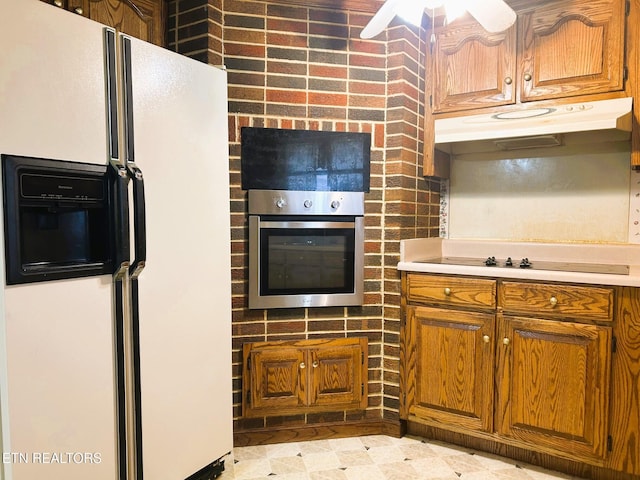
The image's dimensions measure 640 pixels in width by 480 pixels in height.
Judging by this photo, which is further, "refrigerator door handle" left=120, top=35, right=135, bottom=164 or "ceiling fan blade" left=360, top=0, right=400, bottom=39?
"ceiling fan blade" left=360, top=0, right=400, bottom=39

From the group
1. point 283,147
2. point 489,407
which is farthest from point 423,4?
point 489,407

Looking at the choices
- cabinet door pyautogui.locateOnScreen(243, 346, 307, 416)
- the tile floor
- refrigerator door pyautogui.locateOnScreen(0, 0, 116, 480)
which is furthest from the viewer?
cabinet door pyautogui.locateOnScreen(243, 346, 307, 416)

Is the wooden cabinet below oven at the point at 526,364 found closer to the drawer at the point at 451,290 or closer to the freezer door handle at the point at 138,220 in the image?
the drawer at the point at 451,290

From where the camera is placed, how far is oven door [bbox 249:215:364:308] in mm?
2123

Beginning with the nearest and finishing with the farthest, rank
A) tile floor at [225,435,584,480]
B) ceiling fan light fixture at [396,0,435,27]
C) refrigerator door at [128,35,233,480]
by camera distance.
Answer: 1. refrigerator door at [128,35,233,480]
2. ceiling fan light fixture at [396,0,435,27]
3. tile floor at [225,435,584,480]

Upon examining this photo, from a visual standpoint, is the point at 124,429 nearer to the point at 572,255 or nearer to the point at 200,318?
the point at 200,318

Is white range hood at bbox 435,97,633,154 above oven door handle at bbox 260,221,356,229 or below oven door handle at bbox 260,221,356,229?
above

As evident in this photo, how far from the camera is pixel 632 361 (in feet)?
5.74

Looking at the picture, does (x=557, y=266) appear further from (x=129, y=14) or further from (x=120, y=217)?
(x=129, y=14)

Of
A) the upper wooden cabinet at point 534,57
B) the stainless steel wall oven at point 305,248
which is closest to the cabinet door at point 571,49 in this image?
the upper wooden cabinet at point 534,57

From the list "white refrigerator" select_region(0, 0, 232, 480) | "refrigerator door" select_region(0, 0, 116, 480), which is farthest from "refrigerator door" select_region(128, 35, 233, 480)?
"refrigerator door" select_region(0, 0, 116, 480)

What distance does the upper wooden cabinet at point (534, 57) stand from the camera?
78.8 inches

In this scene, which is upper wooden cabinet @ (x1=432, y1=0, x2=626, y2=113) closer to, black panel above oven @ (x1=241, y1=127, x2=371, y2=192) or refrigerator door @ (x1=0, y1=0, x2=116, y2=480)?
black panel above oven @ (x1=241, y1=127, x2=371, y2=192)

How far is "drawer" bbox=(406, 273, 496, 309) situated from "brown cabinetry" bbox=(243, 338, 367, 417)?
39 centimetres
